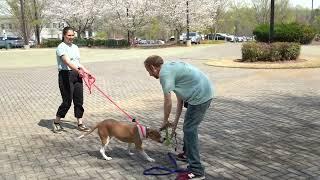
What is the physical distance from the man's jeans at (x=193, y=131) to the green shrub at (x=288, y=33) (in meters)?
26.5

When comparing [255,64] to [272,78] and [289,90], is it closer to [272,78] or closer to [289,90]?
[272,78]

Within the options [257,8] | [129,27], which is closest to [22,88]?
[129,27]

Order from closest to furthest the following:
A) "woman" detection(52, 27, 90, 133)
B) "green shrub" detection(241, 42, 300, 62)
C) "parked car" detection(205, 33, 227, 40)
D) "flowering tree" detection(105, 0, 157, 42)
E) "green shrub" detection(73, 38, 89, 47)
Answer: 1. "woman" detection(52, 27, 90, 133)
2. "green shrub" detection(241, 42, 300, 62)
3. "flowering tree" detection(105, 0, 157, 42)
4. "green shrub" detection(73, 38, 89, 47)
5. "parked car" detection(205, 33, 227, 40)

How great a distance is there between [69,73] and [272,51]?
1429 centimetres

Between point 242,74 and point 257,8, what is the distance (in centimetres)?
5544

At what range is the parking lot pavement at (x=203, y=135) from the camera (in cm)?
527

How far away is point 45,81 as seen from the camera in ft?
51.7

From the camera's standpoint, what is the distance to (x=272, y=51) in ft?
64.5

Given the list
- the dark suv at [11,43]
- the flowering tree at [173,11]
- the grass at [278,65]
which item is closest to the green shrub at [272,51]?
the grass at [278,65]

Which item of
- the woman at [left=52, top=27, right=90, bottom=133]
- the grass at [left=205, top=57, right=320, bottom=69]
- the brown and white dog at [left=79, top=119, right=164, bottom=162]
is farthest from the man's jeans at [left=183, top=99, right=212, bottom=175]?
the grass at [left=205, top=57, right=320, bottom=69]

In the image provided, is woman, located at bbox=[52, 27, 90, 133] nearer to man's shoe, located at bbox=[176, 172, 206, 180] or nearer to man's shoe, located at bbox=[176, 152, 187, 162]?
man's shoe, located at bbox=[176, 152, 187, 162]

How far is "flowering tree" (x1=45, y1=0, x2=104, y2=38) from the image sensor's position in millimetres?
53781

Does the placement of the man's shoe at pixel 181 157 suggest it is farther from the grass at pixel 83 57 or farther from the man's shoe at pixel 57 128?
the grass at pixel 83 57

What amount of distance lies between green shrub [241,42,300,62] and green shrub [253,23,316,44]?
33.1 ft
